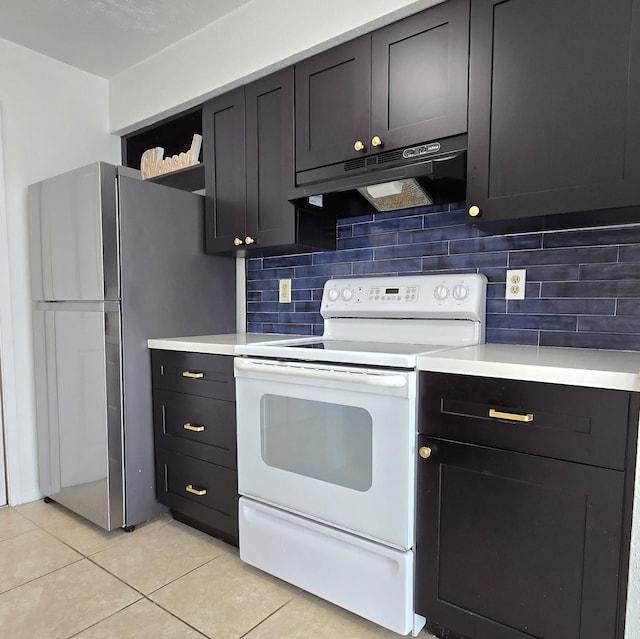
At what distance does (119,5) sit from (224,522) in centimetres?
234

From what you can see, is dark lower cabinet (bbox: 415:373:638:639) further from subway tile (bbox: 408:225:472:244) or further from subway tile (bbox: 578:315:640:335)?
subway tile (bbox: 408:225:472:244)

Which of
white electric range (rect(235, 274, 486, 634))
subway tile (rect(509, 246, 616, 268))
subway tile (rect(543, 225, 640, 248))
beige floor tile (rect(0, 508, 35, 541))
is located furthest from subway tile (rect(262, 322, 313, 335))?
beige floor tile (rect(0, 508, 35, 541))

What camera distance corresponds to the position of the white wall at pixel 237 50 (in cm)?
167

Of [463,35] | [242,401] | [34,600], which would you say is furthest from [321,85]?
[34,600]

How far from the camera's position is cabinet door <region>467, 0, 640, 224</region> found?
121 centimetres

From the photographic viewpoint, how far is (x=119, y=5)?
6.60 ft

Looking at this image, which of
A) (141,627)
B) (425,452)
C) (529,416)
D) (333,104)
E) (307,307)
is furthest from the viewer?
(307,307)

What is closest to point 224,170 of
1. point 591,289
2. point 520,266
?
point 520,266

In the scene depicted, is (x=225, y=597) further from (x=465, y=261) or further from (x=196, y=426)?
(x=465, y=261)

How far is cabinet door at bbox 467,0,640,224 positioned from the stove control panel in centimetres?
34

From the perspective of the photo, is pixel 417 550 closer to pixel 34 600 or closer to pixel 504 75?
pixel 34 600

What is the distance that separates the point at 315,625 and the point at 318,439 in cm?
59

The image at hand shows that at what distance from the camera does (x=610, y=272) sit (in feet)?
4.90

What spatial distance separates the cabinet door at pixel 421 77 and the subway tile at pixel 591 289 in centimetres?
64
